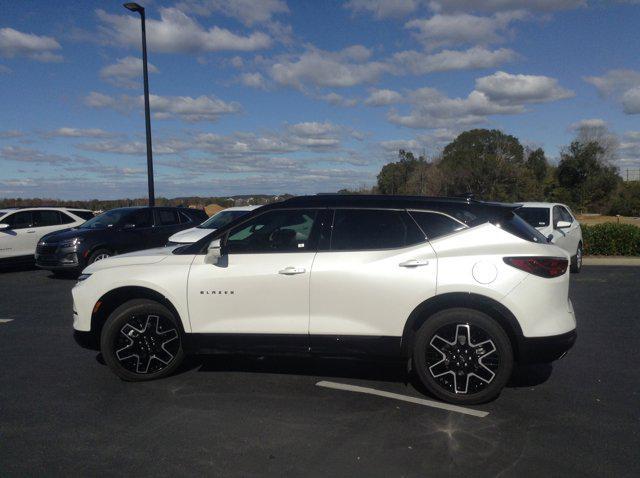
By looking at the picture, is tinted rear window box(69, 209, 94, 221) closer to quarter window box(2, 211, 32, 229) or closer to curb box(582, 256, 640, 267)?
quarter window box(2, 211, 32, 229)

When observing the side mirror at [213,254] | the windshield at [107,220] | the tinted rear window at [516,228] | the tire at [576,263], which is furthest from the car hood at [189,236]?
the tinted rear window at [516,228]

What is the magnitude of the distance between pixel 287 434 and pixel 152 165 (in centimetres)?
1419

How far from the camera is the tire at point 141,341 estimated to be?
217 inches

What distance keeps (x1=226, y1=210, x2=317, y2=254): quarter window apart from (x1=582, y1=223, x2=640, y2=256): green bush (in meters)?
13.4

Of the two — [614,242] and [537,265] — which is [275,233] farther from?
[614,242]

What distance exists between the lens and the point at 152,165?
17.4m

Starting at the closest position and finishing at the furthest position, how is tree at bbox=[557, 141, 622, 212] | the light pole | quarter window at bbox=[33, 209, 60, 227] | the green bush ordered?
quarter window at bbox=[33, 209, 60, 227], the green bush, the light pole, tree at bbox=[557, 141, 622, 212]

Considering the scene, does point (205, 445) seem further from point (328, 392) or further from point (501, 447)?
point (501, 447)

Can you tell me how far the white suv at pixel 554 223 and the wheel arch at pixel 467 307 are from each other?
7.43m

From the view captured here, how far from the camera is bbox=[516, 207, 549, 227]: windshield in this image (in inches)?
486

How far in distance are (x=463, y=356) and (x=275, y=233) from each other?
6.36 feet

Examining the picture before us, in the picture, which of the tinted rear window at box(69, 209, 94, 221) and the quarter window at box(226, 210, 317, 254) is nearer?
the quarter window at box(226, 210, 317, 254)

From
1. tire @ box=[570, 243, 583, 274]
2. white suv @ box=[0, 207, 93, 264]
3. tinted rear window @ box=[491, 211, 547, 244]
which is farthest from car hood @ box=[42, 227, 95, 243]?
tire @ box=[570, 243, 583, 274]

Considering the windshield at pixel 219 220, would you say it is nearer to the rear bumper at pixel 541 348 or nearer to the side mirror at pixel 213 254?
the side mirror at pixel 213 254
